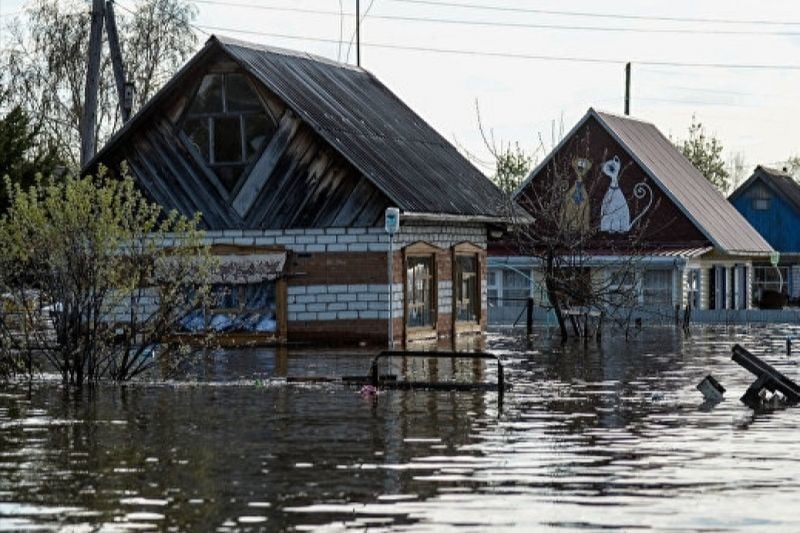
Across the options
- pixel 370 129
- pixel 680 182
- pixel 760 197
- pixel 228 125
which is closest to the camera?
pixel 228 125

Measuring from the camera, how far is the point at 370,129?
1850 inches

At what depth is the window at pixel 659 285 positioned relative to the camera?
67.1 metres

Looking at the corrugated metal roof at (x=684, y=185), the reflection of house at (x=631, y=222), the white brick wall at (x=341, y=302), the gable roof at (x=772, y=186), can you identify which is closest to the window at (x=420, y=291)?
the white brick wall at (x=341, y=302)

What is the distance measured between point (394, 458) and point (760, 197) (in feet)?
232

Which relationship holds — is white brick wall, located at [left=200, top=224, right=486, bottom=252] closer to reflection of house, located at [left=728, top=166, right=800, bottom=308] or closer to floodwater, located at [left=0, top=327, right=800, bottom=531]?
floodwater, located at [left=0, top=327, right=800, bottom=531]

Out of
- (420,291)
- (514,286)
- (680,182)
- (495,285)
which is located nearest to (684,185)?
(680,182)

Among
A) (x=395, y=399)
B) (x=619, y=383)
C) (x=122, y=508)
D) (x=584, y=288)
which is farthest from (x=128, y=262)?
(x=584, y=288)

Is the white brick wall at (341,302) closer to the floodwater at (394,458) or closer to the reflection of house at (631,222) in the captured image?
the floodwater at (394,458)

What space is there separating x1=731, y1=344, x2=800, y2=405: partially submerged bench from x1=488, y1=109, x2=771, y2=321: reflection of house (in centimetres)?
3707

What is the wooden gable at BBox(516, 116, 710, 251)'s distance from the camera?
6775 centimetres

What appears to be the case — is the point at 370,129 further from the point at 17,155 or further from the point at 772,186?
the point at 772,186

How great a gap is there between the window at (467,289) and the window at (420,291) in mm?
1826

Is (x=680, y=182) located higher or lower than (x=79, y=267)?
higher

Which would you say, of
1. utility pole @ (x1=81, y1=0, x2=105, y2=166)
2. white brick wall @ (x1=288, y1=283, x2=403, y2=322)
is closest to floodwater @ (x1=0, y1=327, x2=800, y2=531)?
white brick wall @ (x1=288, y1=283, x2=403, y2=322)
